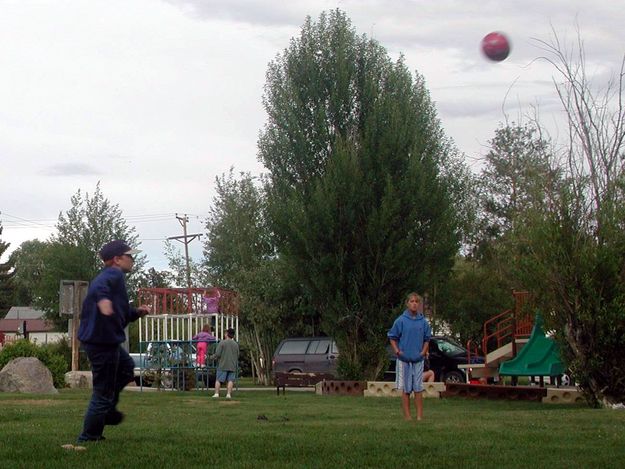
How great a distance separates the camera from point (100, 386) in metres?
9.22

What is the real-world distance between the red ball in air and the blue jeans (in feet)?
31.7

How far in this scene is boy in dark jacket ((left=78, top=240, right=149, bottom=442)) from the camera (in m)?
9.11

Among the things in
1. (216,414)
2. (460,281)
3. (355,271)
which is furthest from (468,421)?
(460,281)

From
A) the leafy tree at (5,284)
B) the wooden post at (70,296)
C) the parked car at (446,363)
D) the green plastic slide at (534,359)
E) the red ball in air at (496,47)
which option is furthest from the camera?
the leafy tree at (5,284)

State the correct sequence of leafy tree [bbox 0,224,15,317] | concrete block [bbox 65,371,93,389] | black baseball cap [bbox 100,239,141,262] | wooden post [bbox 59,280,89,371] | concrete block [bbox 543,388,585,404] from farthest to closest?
leafy tree [bbox 0,224,15,317]
concrete block [bbox 65,371,93,389]
wooden post [bbox 59,280,89,371]
concrete block [bbox 543,388,585,404]
black baseball cap [bbox 100,239,141,262]

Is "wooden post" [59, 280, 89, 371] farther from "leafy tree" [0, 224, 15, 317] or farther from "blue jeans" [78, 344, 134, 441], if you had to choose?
"leafy tree" [0, 224, 15, 317]

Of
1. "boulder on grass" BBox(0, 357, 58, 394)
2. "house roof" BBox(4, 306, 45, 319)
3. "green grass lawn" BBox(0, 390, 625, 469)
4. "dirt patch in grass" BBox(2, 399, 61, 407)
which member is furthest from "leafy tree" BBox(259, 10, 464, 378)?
"house roof" BBox(4, 306, 45, 319)

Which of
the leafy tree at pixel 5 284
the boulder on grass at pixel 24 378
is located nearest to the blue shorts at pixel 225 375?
the boulder on grass at pixel 24 378

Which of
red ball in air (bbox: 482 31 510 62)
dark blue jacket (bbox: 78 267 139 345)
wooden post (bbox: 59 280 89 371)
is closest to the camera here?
dark blue jacket (bbox: 78 267 139 345)

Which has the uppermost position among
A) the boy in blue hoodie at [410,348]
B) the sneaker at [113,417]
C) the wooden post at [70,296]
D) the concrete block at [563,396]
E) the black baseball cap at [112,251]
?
the wooden post at [70,296]

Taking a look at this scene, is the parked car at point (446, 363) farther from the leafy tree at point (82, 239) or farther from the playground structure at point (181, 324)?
the leafy tree at point (82, 239)

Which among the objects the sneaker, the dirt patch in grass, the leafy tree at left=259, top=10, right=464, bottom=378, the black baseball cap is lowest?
the dirt patch in grass

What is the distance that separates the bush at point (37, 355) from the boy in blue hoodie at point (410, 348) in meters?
17.0

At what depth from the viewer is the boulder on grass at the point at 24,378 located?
2425 centimetres
